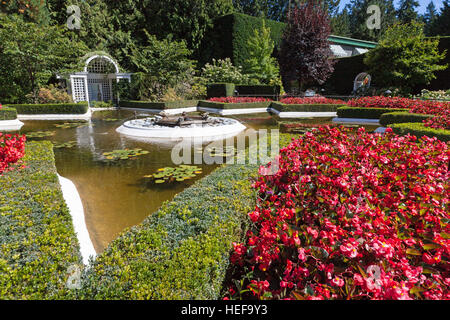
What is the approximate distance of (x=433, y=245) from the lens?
187 cm

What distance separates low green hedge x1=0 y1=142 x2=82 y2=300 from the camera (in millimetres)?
1727

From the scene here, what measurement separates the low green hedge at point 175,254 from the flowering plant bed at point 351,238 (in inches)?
9.1

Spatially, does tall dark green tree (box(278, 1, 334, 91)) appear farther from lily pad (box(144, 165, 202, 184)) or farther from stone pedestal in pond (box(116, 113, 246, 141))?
lily pad (box(144, 165, 202, 184))

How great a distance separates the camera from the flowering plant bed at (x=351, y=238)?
65.1 inches

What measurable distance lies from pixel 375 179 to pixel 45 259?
10.2 ft

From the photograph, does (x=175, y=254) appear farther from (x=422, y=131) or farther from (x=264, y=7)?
(x=264, y=7)

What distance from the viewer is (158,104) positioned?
62.3ft

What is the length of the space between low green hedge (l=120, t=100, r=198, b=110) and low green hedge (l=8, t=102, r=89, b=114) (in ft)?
15.2

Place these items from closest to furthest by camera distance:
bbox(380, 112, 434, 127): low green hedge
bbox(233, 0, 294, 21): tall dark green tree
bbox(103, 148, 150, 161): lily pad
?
1. bbox(103, 148, 150, 161): lily pad
2. bbox(380, 112, 434, 127): low green hedge
3. bbox(233, 0, 294, 21): tall dark green tree

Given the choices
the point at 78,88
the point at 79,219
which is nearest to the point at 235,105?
the point at 78,88

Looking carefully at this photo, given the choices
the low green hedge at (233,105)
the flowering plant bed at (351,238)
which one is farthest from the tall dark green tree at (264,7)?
the flowering plant bed at (351,238)

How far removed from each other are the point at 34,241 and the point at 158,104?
17.8 meters

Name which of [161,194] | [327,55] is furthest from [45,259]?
[327,55]

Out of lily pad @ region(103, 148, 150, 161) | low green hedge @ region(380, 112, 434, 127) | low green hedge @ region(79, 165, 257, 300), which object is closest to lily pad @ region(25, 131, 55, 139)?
lily pad @ region(103, 148, 150, 161)
